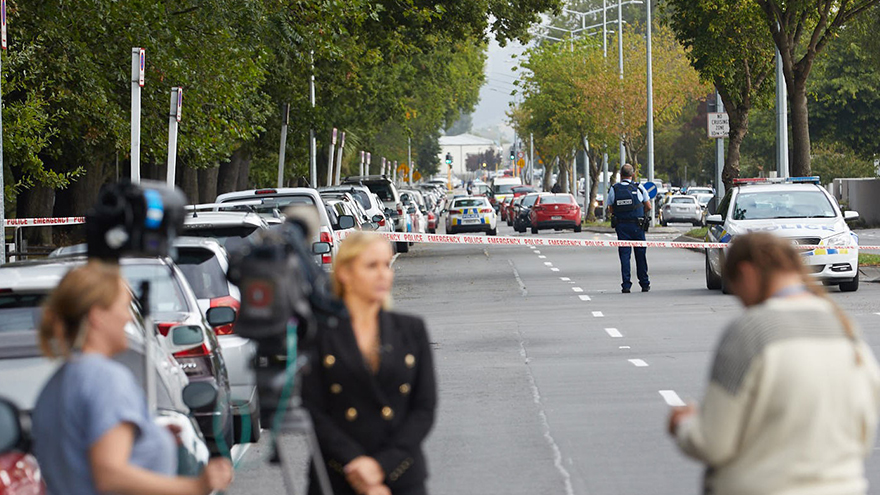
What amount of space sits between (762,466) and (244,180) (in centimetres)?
4702

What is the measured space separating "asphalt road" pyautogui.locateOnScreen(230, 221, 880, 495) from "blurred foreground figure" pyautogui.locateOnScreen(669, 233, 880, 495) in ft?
14.4

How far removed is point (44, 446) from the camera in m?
4.59

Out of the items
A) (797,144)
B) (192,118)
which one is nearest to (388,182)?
(797,144)

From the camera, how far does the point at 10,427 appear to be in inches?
191

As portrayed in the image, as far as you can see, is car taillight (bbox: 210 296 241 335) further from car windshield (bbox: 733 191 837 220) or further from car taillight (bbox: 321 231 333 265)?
car windshield (bbox: 733 191 837 220)

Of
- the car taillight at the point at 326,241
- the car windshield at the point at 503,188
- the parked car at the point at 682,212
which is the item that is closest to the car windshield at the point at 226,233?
the car taillight at the point at 326,241

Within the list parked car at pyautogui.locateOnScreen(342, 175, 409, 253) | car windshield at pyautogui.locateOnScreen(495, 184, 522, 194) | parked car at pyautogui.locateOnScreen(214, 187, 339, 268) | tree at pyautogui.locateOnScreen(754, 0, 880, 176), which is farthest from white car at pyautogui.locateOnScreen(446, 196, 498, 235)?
car windshield at pyautogui.locateOnScreen(495, 184, 522, 194)

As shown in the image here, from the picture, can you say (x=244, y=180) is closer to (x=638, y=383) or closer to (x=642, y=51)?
(x=642, y=51)

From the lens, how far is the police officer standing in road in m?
23.4

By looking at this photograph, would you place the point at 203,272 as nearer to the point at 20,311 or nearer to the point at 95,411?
the point at 20,311

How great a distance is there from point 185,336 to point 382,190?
33.7 m

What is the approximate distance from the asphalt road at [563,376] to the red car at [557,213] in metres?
24.5

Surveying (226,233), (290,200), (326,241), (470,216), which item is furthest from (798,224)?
(470,216)

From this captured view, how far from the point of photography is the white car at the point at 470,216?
5375 cm
